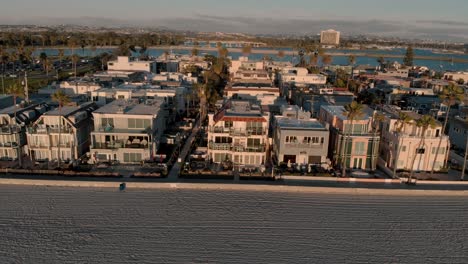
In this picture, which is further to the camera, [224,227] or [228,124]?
[228,124]

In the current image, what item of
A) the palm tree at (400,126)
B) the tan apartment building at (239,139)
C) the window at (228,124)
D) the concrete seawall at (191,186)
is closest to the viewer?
the concrete seawall at (191,186)

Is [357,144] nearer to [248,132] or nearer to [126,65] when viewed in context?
[248,132]

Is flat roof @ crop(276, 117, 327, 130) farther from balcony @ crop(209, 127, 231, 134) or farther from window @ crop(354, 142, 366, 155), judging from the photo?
balcony @ crop(209, 127, 231, 134)

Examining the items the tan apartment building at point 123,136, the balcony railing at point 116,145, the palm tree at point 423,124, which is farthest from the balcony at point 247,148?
the palm tree at point 423,124

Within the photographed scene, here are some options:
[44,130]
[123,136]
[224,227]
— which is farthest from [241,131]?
[44,130]

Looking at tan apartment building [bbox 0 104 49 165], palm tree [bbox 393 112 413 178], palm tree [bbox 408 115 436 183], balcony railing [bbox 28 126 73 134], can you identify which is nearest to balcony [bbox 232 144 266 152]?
palm tree [bbox 393 112 413 178]

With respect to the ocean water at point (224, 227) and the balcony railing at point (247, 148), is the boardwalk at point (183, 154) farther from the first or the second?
the balcony railing at point (247, 148)
